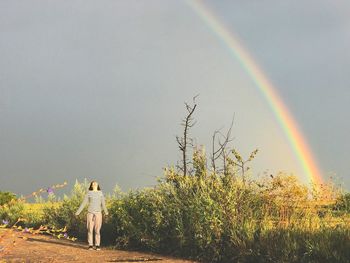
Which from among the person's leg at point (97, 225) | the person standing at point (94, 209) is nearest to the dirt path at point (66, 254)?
the person's leg at point (97, 225)

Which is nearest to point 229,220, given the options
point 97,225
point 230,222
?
point 230,222

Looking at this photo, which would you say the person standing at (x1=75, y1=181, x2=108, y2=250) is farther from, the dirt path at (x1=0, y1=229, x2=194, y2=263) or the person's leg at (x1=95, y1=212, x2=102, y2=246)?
the dirt path at (x1=0, y1=229, x2=194, y2=263)

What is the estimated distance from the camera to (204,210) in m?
13.6

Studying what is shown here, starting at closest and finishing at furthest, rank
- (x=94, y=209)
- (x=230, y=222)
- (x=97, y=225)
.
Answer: (x=230, y=222)
(x=97, y=225)
(x=94, y=209)

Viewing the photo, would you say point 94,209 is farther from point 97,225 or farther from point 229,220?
point 229,220

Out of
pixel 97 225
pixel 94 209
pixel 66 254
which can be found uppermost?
pixel 94 209

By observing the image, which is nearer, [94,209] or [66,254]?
[66,254]

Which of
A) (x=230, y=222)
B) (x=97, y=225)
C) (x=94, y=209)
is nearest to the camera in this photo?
(x=230, y=222)

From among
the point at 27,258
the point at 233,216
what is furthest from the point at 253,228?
the point at 27,258

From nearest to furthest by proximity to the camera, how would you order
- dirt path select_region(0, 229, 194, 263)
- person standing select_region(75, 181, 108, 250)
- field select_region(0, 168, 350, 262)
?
field select_region(0, 168, 350, 262), dirt path select_region(0, 229, 194, 263), person standing select_region(75, 181, 108, 250)

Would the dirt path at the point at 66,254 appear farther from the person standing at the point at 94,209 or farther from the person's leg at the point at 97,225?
the person standing at the point at 94,209

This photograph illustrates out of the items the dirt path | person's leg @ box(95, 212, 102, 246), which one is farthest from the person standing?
the dirt path

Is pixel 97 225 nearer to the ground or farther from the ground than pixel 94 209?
nearer to the ground

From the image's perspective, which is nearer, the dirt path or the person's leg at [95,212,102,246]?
the dirt path
